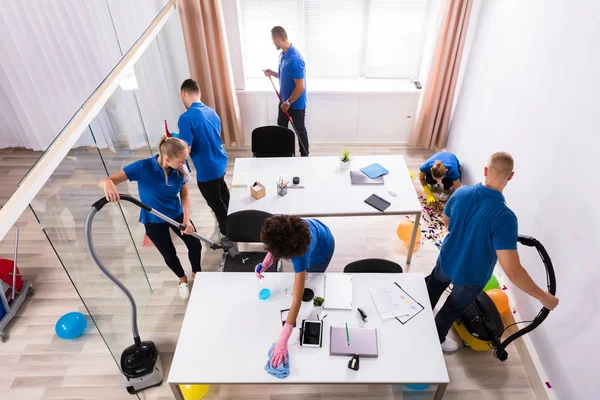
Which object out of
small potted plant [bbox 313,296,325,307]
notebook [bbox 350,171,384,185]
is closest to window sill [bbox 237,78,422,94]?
notebook [bbox 350,171,384,185]

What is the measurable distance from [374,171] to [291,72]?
146 cm

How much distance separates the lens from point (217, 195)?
11.8ft

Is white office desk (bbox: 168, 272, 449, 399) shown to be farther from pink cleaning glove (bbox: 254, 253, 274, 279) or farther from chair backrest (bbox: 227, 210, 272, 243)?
chair backrest (bbox: 227, 210, 272, 243)

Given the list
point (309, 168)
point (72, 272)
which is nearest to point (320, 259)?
point (309, 168)

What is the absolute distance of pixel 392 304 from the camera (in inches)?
95.1

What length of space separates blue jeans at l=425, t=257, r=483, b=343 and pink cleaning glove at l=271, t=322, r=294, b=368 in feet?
3.85

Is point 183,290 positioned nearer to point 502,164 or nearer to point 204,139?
point 204,139

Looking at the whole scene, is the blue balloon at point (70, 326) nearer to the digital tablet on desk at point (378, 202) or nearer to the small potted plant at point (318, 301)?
the small potted plant at point (318, 301)

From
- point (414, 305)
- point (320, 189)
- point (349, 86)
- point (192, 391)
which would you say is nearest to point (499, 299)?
point (414, 305)

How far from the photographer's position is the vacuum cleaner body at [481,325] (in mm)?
2863

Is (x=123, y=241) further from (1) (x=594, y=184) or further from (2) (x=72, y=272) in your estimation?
(1) (x=594, y=184)

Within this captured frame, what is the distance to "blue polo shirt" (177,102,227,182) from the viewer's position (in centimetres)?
310

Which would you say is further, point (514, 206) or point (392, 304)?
point (514, 206)

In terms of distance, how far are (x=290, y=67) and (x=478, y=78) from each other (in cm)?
198
